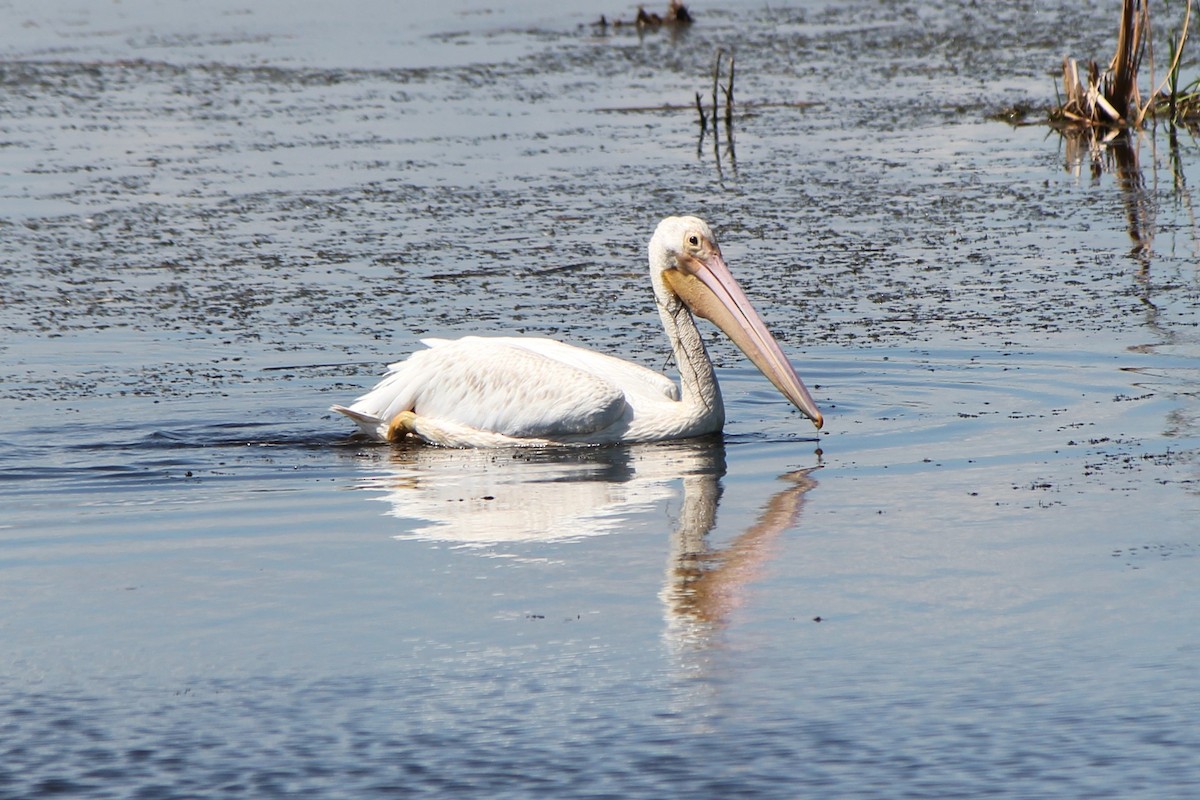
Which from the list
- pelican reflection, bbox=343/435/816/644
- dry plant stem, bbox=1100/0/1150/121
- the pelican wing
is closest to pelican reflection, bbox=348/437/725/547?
pelican reflection, bbox=343/435/816/644

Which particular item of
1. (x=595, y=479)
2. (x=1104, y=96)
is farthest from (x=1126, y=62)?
(x=595, y=479)

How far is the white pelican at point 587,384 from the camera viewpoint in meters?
6.79

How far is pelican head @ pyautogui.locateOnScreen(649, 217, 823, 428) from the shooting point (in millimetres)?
6969

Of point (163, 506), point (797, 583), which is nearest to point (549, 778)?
point (797, 583)

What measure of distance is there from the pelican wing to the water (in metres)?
0.15

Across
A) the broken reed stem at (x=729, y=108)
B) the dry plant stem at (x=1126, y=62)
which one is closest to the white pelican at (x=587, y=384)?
the dry plant stem at (x=1126, y=62)

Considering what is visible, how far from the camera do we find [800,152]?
12.6m

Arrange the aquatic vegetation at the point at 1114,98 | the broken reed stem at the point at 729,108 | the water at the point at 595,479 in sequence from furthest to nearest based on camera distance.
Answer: the broken reed stem at the point at 729,108, the aquatic vegetation at the point at 1114,98, the water at the point at 595,479

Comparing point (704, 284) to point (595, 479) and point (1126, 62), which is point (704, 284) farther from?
point (1126, 62)

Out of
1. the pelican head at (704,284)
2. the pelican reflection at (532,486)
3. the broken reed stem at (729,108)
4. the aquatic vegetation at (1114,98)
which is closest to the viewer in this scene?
the pelican reflection at (532,486)

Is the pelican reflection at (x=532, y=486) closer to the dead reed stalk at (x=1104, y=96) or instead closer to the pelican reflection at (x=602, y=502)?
the pelican reflection at (x=602, y=502)

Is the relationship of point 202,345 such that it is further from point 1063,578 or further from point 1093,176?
point 1093,176

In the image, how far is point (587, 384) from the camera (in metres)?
6.72

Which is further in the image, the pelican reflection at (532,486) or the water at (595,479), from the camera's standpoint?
the pelican reflection at (532,486)
